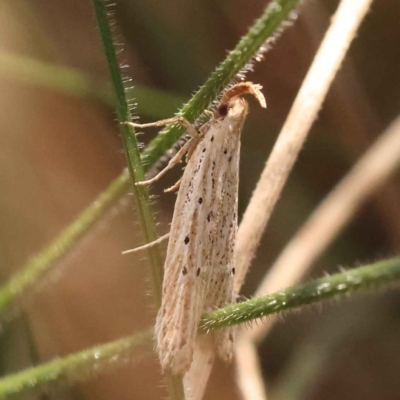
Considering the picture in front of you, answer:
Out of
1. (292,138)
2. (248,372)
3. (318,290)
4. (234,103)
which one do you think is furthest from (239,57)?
(248,372)

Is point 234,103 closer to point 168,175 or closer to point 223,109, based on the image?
point 223,109

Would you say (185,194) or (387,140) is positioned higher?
(185,194)

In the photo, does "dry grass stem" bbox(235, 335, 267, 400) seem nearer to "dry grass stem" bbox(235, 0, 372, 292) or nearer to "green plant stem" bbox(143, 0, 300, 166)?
"dry grass stem" bbox(235, 0, 372, 292)

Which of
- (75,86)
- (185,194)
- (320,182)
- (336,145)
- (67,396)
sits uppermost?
(185,194)

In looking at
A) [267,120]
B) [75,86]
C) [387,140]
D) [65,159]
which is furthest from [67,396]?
[387,140]

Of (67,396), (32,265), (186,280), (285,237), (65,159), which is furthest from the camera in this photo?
(285,237)

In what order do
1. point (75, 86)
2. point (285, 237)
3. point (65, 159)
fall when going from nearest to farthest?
1. point (75, 86)
2. point (65, 159)
3. point (285, 237)

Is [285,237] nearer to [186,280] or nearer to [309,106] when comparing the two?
[309,106]
